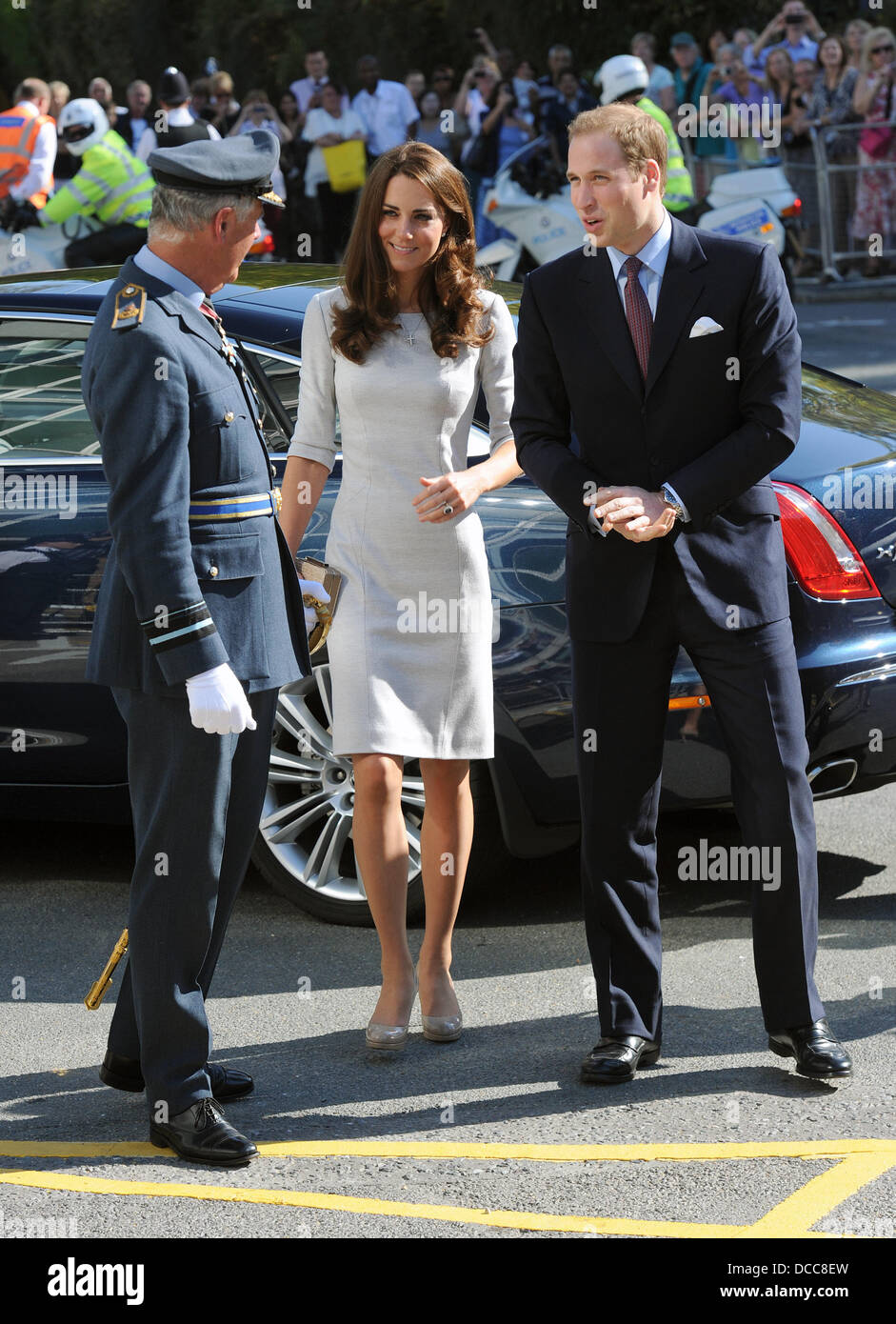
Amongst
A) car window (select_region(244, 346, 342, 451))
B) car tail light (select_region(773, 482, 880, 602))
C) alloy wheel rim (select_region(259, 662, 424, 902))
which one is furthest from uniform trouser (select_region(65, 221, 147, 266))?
car tail light (select_region(773, 482, 880, 602))

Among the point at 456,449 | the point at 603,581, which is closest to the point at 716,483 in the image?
the point at 603,581

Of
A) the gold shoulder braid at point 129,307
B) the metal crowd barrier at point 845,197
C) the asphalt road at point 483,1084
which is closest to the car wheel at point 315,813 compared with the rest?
the asphalt road at point 483,1084

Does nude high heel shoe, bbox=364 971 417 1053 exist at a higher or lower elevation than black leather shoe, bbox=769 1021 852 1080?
lower

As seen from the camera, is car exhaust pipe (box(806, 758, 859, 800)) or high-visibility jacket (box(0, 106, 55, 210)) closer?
car exhaust pipe (box(806, 758, 859, 800))

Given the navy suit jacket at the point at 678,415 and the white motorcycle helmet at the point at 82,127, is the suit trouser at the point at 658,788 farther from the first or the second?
the white motorcycle helmet at the point at 82,127

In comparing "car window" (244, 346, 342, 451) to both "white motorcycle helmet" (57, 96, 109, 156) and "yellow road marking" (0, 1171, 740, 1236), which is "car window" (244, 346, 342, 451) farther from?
"white motorcycle helmet" (57, 96, 109, 156)

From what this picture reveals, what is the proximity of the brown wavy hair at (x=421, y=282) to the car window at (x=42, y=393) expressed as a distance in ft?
4.02

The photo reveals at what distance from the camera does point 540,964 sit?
4766 millimetres

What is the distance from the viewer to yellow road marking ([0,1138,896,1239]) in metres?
3.38

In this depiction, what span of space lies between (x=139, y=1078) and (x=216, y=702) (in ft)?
3.17

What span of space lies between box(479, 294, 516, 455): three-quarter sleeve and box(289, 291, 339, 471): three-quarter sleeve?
0.34 m

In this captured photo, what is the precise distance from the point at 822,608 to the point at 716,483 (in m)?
0.95

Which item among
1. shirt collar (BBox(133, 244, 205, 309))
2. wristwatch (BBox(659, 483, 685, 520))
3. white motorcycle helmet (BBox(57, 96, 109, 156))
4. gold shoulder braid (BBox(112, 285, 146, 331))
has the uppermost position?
white motorcycle helmet (BBox(57, 96, 109, 156))

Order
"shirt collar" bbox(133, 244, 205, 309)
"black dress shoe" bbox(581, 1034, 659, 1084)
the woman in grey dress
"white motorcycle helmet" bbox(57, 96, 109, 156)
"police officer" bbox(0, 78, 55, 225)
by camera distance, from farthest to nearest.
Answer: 1. "police officer" bbox(0, 78, 55, 225)
2. "white motorcycle helmet" bbox(57, 96, 109, 156)
3. the woman in grey dress
4. "black dress shoe" bbox(581, 1034, 659, 1084)
5. "shirt collar" bbox(133, 244, 205, 309)
